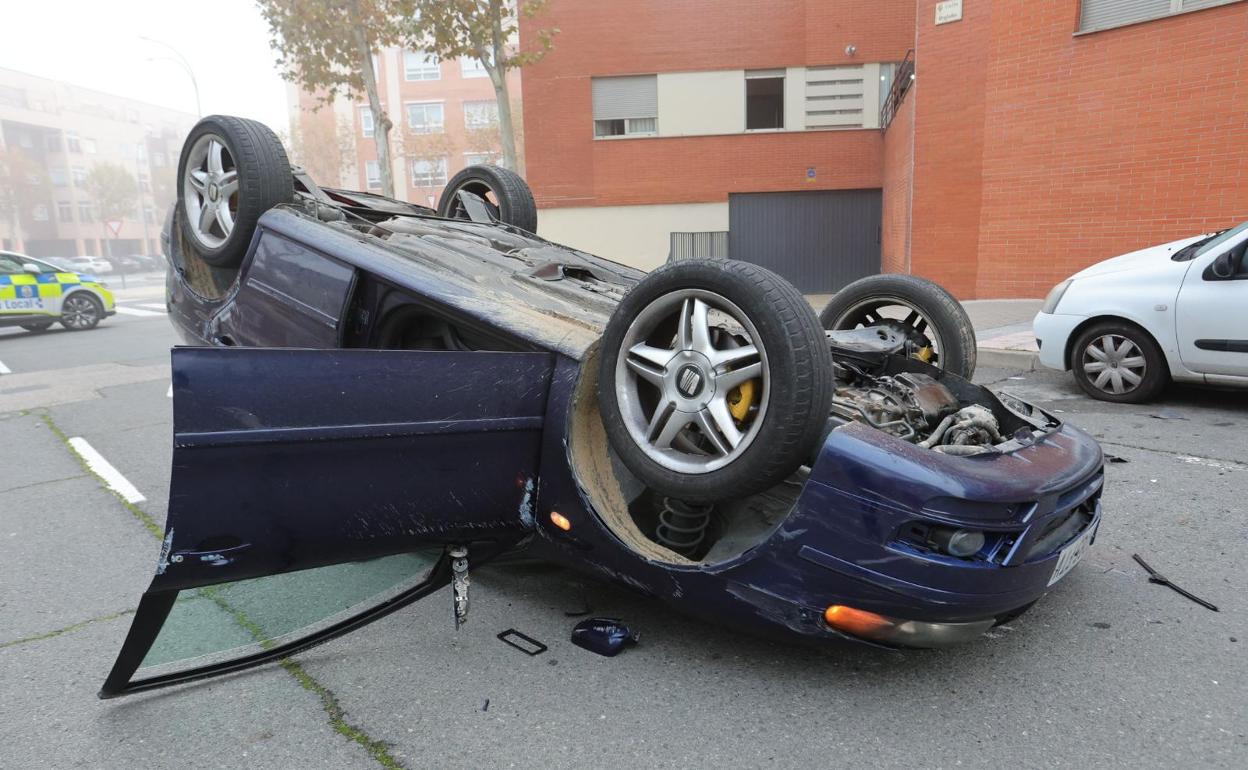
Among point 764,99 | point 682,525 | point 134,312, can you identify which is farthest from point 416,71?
point 682,525

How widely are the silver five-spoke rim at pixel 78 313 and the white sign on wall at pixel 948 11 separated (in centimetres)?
1586

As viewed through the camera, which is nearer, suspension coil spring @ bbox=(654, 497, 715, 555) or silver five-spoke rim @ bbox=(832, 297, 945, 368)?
suspension coil spring @ bbox=(654, 497, 715, 555)

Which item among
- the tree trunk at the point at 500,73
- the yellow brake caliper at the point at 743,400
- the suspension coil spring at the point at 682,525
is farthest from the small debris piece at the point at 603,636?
the tree trunk at the point at 500,73

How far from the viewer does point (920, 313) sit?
12.5 ft

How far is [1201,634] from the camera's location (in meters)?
2.78

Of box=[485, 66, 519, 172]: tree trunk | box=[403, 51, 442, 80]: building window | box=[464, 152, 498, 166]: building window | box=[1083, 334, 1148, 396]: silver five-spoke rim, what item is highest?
box=[403, 51, 442, 80]: building window

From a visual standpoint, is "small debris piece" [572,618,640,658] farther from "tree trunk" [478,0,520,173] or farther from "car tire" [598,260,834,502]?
"tree trunk" [478,0,520,173]

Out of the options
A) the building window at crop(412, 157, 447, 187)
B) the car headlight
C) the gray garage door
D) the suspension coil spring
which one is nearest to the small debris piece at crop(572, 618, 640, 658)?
the suspension coil spring

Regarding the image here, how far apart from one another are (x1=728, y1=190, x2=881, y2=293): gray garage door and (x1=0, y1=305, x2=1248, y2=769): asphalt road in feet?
53.9

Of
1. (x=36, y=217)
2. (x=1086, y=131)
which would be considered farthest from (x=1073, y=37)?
(x=36, y=217)

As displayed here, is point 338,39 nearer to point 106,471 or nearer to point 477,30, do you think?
point 477,30

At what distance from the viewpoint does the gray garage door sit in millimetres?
19344

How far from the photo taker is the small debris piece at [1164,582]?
9.82 feet

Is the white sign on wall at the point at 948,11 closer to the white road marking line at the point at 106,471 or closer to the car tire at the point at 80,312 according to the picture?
the white road marking line at the point at 106,471
